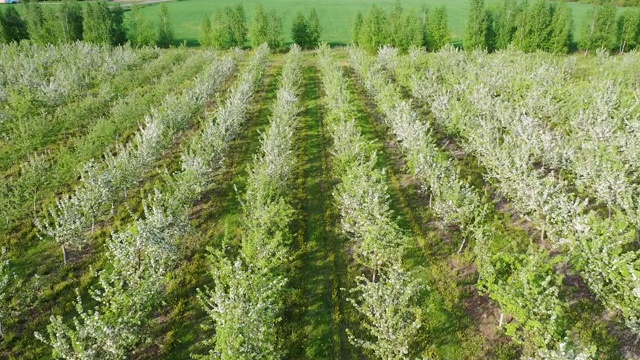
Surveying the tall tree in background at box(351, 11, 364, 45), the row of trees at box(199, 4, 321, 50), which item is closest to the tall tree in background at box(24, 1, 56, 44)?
the row of trees at box(199, 4, 321, 50)

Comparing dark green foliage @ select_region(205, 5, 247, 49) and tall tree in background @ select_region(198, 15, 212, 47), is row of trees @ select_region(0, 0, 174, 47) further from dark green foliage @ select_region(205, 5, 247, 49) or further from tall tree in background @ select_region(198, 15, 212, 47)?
dark green foliage @ select_region(205, 5, 247, 49)

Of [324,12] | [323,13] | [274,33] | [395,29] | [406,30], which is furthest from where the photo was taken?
[324,12]

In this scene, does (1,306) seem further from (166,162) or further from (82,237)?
(166,162)

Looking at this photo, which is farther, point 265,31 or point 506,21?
point 265,31

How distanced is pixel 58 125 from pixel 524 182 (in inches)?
1634

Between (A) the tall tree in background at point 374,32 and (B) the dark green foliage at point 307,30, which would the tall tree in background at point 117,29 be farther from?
(A) the tall tree in background at point 374,32

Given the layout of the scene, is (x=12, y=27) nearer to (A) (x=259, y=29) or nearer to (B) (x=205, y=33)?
(B) (x=205, y=33)

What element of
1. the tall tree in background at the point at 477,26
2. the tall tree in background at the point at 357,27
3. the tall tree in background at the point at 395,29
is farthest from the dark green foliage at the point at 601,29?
the tall tree in background at the point at 357,27

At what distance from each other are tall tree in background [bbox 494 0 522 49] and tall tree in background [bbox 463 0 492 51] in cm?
303

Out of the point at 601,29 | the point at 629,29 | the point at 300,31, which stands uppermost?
the point at 300,31

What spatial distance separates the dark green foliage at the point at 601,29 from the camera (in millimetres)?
80188

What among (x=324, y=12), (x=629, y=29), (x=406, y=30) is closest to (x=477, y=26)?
(x=406, y=30)

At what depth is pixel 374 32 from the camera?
282 feet

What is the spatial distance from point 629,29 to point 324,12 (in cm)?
7778
